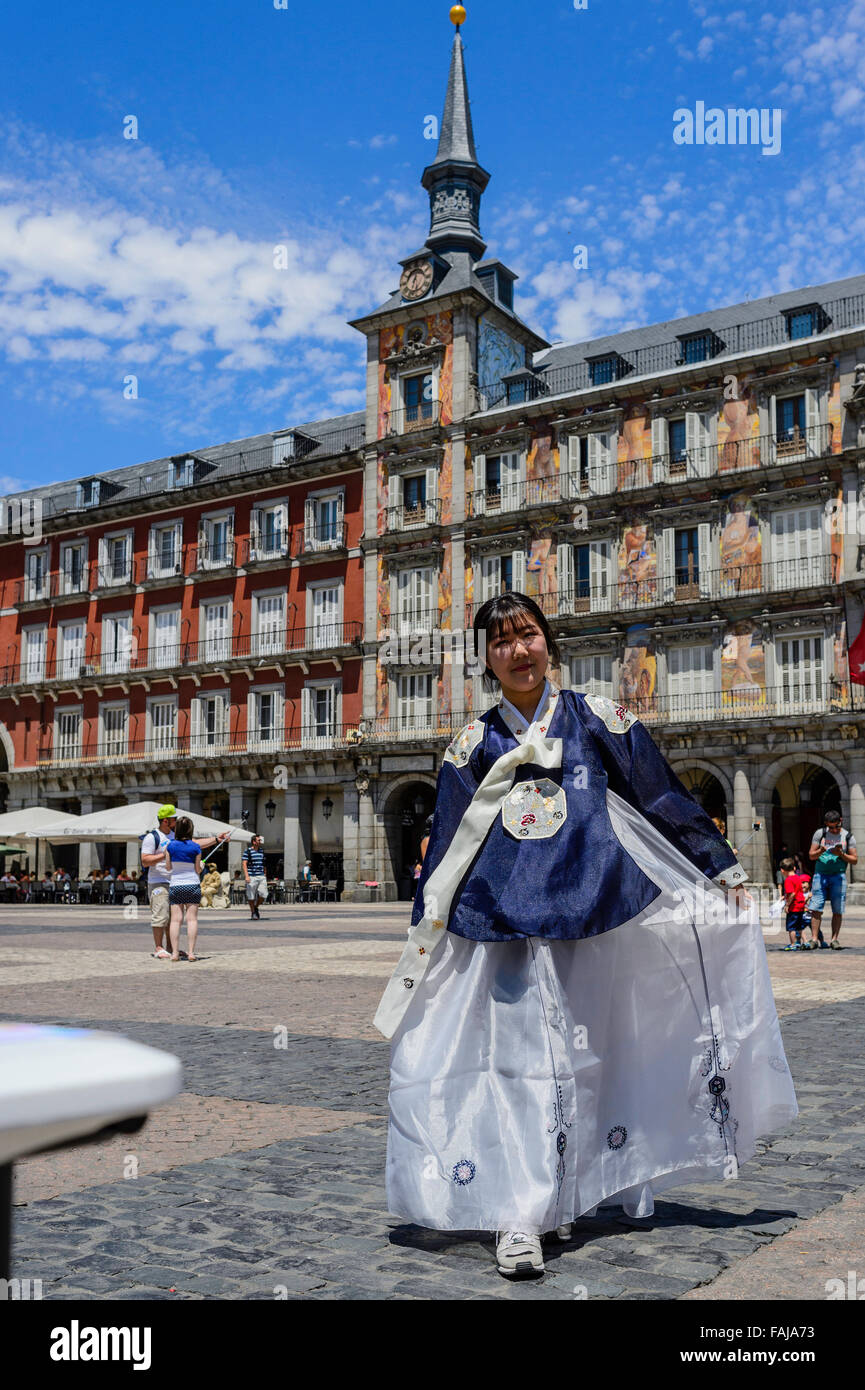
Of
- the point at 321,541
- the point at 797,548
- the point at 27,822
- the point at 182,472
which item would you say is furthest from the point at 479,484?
the point at 27,822

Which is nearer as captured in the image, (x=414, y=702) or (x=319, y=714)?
(x=414, y=702)

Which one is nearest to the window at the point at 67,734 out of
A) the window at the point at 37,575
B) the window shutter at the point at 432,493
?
the window at the point at 37,575

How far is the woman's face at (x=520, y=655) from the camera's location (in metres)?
3.82

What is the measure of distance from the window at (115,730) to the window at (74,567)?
4.73 m

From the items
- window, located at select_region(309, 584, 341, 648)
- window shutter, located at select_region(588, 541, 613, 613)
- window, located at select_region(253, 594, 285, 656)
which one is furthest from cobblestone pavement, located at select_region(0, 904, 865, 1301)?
window, located at select_region(253, 594, 285, 656)

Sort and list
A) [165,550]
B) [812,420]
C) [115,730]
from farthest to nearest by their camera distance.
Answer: [115,730] < [165,550] < [812,420]

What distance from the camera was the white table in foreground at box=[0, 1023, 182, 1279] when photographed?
103cm

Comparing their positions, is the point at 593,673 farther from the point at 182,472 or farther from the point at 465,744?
the point at 465,744

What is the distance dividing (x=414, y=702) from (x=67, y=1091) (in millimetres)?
35037

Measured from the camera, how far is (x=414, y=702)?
36.1 m

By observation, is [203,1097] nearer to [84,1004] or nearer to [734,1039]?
[734,1039]

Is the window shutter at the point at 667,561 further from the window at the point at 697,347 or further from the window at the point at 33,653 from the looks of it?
the window at the point at 33,653

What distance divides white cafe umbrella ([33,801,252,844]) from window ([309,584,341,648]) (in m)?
10.7
